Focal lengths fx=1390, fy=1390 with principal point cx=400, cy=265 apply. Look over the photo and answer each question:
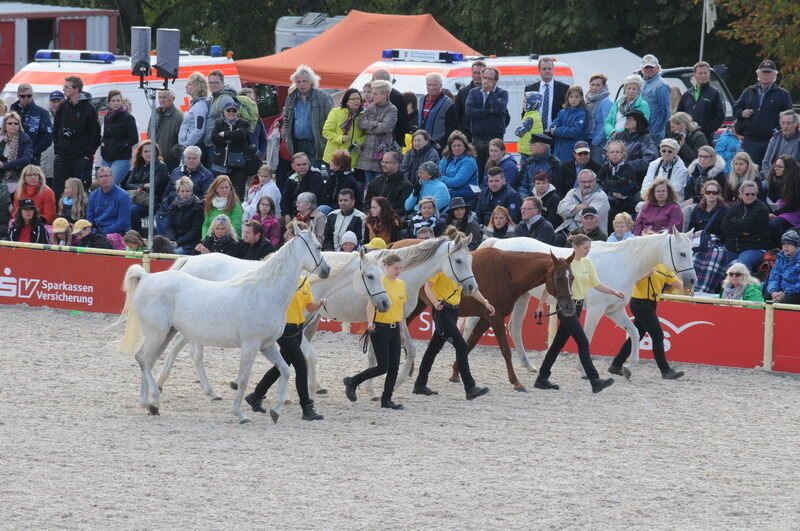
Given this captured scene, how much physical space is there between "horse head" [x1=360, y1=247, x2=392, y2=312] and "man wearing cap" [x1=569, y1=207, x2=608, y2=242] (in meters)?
4.21

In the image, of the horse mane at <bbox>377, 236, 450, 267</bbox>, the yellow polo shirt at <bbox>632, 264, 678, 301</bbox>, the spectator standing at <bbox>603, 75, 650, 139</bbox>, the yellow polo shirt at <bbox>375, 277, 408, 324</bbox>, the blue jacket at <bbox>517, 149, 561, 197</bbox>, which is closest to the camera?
the yellow polo shirt at <bbox>375, 277, 408, 324</bbox>

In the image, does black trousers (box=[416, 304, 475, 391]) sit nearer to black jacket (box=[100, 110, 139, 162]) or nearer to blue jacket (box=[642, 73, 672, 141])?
blue jacket (box=[642, 73, 672, 141])

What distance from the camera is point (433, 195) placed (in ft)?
55.3

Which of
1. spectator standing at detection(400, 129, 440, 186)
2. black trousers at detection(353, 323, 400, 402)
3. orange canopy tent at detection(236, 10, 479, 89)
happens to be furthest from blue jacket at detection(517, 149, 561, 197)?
orange canopy tent at detection(236, 10, 479, 89)

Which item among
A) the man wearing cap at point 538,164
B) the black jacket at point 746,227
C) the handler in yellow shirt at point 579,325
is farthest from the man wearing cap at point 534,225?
the black jacket at point 746,227

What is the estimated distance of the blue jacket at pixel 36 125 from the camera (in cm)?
1988

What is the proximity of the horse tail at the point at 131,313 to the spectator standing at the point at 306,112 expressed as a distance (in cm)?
662

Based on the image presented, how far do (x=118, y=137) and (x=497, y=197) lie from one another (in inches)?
227

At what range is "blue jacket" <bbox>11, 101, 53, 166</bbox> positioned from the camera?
19875 mm

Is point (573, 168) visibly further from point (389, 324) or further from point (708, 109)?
point (389, 324)

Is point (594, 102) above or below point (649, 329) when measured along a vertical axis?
above

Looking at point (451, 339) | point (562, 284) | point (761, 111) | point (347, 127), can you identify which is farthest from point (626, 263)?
point (347, 127)

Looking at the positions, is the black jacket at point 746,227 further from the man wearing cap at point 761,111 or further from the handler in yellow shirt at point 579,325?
the handler in yellow shirt at point 579,325

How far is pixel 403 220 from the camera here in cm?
1678
